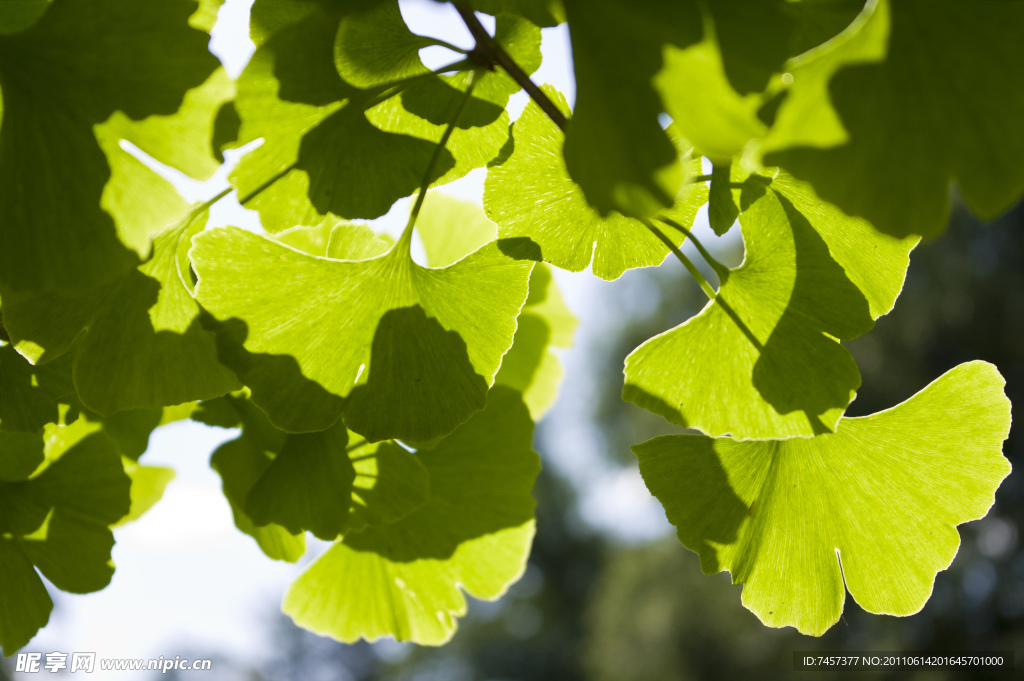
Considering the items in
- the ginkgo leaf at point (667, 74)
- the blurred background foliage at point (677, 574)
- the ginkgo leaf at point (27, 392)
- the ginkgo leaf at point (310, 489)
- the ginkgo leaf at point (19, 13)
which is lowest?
the blurred background foliage at point (677, 574)

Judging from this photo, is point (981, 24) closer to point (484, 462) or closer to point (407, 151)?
point (407, 151)

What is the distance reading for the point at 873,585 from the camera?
1.95 ft

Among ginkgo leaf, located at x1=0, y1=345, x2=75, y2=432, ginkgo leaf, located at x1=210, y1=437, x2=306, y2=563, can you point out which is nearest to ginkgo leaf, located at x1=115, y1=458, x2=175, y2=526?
ginkgo leaf, located at x1=210, y1=437, x2=306, y2=563

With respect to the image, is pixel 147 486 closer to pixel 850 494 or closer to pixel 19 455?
pixel 19 455

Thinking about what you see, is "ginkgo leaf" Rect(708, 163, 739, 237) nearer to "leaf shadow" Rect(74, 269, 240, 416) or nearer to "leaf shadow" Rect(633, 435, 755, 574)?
"leaf shadow" Rect(633, 435, 755, 574)

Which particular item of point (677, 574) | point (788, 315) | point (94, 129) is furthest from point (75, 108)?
point (677, 574)

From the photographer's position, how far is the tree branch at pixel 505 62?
0.47m

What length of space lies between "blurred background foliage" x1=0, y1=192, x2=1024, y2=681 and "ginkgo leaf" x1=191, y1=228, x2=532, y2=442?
4474mm

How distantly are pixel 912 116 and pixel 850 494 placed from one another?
0.37 m

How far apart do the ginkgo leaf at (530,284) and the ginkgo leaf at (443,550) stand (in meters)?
0.11

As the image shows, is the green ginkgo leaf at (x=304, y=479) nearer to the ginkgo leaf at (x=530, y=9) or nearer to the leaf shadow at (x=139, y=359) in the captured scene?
the leaf shadow at (x=139, y=359)

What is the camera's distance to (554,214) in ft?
1.71

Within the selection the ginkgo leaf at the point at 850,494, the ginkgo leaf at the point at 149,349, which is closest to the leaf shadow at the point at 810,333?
the ginkgo leaf at the point at 850,494

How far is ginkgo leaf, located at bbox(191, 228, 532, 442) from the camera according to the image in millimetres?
517
